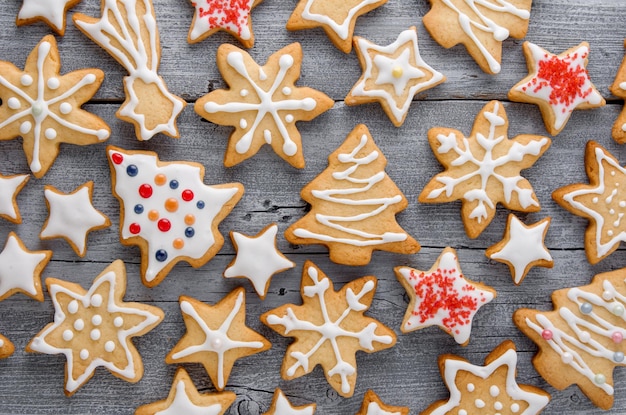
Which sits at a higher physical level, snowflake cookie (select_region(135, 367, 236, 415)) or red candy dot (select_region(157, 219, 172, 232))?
red candy dot (select_region(157, 219, 172, 232))

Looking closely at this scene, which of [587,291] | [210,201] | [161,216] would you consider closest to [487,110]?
[587,291]

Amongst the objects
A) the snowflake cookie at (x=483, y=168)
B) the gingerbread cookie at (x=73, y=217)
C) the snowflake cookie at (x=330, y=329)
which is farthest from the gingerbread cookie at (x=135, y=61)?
the snowflake cookie at (x=483, y=168)

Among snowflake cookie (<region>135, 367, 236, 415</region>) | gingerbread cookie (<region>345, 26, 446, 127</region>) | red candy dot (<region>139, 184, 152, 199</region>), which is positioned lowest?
snowflake cookie (<region>135, 367, 236, 415</region>)

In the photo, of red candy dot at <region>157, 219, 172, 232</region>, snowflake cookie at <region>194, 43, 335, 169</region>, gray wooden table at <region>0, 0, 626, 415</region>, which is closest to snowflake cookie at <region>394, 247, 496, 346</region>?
gray wooden table at <region>0, 0, 626, 415</region>

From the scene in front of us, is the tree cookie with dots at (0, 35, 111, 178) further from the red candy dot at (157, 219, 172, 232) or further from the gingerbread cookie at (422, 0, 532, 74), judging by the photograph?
the gingerbread cookie at (422, 0, 532, 74)

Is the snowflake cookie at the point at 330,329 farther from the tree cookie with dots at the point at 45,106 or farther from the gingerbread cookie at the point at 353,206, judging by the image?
the tree cookie with dots at the point at 45,106

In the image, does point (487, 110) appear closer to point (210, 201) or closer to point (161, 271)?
point (210, 201)
